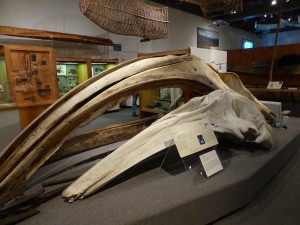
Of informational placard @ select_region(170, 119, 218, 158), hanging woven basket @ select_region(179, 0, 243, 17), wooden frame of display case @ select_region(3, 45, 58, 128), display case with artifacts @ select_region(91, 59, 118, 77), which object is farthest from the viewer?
display case with artifacts @ select_region(91, 59, 118, 77)

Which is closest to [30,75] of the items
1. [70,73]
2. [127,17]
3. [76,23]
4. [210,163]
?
[127,17]

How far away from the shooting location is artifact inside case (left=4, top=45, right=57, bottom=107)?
417 cm

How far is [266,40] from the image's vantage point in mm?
15031

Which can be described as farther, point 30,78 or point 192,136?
point 30,78

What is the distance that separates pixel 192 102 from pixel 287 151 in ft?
4.71

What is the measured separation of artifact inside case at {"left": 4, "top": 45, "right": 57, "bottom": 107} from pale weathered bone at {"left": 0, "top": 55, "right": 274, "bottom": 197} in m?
3.10

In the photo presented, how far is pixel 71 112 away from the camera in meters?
1.60

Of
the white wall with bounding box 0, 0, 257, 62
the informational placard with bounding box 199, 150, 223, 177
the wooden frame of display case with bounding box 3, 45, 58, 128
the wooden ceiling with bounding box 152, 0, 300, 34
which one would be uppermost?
the wooden ceiling with bounding box 152, 0, 300, 34

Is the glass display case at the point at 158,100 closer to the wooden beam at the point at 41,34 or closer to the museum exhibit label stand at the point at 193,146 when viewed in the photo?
the museum exhibit label stand at the point at 193,146

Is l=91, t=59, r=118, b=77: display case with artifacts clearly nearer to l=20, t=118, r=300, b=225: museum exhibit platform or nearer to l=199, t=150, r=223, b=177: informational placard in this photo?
l=20, t=118, r=300, b=225: museum exhibit platform

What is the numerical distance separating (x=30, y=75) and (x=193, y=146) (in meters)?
3.75

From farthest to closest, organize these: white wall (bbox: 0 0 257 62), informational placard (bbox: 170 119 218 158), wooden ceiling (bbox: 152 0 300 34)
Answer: wooden ceiling (bbox: 152 0 300 34), white wall (bbox: 0 0 257 62), informational placard (bbox: 170 119 218 158)

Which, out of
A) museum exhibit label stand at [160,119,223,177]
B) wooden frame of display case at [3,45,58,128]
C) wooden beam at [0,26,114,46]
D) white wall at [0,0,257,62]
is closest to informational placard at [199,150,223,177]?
museum exhibit label stand at [160,119,223,177]

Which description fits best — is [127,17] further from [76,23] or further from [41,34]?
[76,23]
